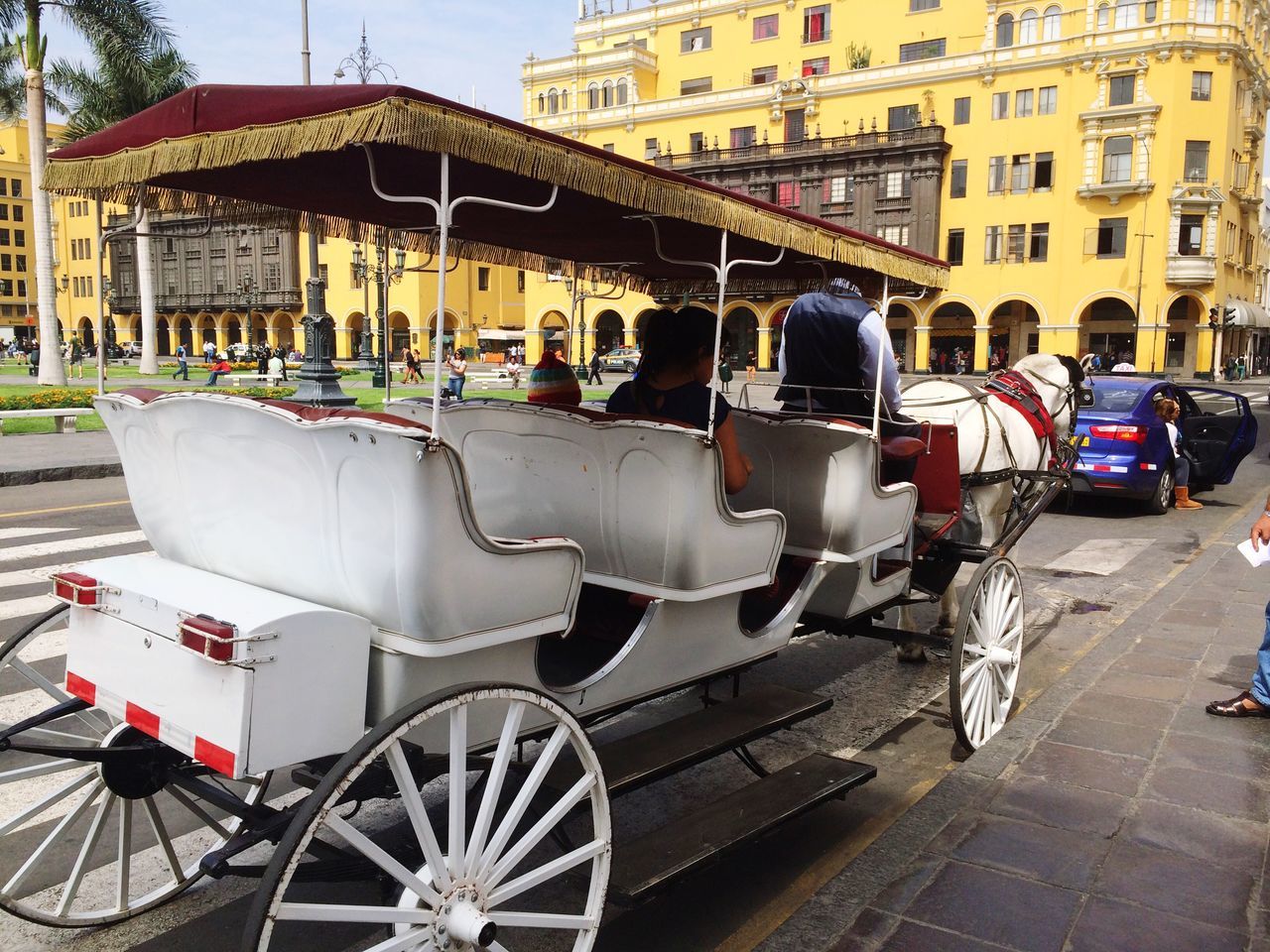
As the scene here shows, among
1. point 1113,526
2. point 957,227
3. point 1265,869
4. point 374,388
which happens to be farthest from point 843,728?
point 957,227

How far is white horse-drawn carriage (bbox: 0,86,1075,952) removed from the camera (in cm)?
255

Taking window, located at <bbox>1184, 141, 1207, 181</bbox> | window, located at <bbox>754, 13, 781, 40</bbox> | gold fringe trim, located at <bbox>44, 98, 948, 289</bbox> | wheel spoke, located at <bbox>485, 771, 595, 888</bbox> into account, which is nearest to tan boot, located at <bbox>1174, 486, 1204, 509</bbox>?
gold fringe trim, located at <bbox>44, 98, 948, 289</bbox>

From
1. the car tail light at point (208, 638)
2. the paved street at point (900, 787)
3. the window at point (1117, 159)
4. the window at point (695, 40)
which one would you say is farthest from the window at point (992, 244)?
the car tail light at point (208, 638)

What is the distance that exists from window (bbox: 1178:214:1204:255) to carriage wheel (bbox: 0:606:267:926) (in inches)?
2065

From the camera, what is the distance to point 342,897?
3.50m

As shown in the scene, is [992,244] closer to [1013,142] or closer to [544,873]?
[1013,142]

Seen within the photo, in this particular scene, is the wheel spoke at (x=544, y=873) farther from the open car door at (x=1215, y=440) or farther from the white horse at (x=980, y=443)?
the open car door at (x=1215, y=440)

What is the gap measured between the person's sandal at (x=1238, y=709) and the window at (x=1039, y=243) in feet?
162

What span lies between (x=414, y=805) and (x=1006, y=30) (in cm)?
5718

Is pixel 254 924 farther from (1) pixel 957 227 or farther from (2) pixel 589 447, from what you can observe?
(1) pixel 957 227

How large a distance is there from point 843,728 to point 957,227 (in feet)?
167

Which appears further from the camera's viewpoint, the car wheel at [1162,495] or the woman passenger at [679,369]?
the car wheel at [1162,495]

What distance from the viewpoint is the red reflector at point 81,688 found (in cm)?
290

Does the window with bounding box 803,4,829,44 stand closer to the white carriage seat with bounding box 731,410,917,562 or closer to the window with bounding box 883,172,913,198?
the window with bounding box 883,172,913,198
